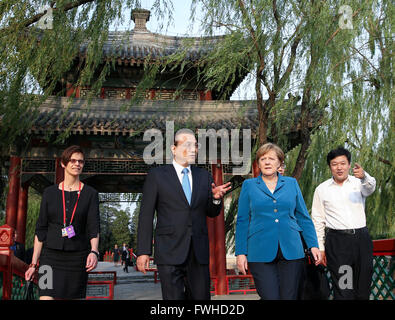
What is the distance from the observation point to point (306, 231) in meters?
2.92

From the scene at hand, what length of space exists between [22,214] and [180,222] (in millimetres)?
8276

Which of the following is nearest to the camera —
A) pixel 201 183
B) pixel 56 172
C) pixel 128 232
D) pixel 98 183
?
pixel 201 183

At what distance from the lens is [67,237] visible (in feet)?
9.50

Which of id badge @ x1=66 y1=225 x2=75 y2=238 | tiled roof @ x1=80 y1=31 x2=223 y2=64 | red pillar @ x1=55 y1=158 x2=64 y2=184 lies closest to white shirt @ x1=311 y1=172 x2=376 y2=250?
id badge @ x1=66 y1=225 x2=75 y2=238

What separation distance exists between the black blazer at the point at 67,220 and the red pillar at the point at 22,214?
7.10 m

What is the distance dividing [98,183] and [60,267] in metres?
8.92

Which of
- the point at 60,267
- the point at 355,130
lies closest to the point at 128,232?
the point at 355,130

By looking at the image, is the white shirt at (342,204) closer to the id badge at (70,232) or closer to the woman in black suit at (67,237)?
the woman in black suit at (67,237)

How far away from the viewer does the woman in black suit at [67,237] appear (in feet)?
9.32

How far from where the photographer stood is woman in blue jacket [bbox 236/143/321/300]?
2676 millimetres

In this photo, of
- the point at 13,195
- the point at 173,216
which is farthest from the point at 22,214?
the point at 173,216

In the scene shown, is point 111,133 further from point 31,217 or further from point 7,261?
point 31,217

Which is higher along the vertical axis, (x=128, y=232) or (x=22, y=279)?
(x=22, y=279)
